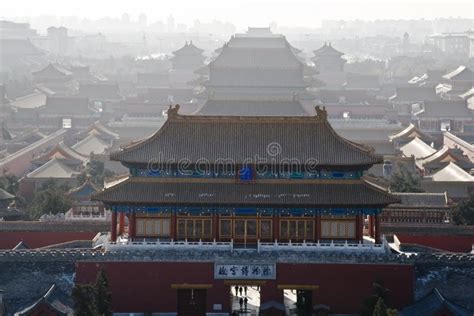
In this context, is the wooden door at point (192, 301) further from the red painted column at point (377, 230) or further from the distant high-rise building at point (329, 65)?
the distant high-rise building at point (329, 65)

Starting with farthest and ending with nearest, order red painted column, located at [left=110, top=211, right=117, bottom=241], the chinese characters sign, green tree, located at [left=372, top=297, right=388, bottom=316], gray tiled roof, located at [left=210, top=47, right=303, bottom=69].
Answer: gray tiled roof, located at [left=210, top=47, right=303, bottom=69] → red painted column, located at [left=110, top=211, right=117, bottom=241] → the chinese characters sign → green tree, located at [left=372, top=297, right=388, bottom=316]

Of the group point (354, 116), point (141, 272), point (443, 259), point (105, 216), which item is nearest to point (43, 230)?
point (105, 216)

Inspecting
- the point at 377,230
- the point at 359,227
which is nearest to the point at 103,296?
the point at 359,227

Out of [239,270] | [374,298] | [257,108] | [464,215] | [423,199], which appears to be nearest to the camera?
[374,298]

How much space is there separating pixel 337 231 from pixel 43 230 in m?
10.4

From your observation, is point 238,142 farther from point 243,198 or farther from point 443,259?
point 443,259

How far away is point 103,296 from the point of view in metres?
27.0

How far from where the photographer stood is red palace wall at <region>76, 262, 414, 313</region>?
97.0 ft

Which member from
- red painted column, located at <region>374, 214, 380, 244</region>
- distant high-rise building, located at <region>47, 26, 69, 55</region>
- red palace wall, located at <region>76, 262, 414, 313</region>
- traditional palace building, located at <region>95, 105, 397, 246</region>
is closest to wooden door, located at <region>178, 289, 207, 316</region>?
red palace wall, located at <region>76, 262, 414, 313</region>

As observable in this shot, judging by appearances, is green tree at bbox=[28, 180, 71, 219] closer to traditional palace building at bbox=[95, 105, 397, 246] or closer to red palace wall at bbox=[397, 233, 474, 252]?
traditional palace building at bbox=[95, 105, 397, 246]

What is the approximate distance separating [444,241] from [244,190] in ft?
26.3

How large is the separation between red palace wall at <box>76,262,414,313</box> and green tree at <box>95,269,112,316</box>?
6.97 feet

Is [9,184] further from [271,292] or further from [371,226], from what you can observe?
[371,226]

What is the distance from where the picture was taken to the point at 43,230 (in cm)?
A: 3397
